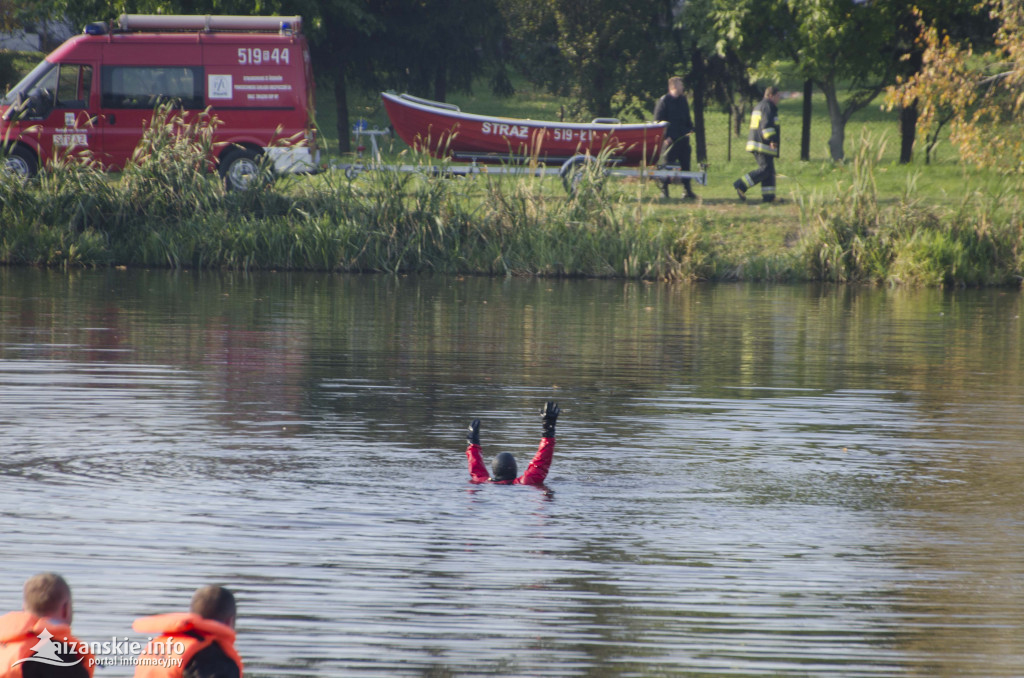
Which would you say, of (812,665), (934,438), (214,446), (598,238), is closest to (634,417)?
(934,438)

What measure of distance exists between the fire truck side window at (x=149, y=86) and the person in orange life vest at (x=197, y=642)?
22.0 meters

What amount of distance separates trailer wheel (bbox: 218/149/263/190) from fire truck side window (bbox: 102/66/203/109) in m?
1.12

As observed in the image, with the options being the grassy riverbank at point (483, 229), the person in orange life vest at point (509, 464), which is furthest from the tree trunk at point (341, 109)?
the person in orange life vest at point (509, 464)

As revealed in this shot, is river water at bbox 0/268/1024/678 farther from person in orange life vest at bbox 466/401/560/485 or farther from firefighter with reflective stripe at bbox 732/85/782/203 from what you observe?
firefighter with reflective stripe at bbox 732/85/782/203

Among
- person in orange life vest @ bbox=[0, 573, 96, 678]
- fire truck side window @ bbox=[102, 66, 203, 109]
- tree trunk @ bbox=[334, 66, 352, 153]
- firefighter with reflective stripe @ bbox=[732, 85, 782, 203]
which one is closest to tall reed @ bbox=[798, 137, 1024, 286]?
firefighter with reflective stripe @ bbox=[732, 85, 782, 203]

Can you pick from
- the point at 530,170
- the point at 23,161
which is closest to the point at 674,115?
the point at 530,170

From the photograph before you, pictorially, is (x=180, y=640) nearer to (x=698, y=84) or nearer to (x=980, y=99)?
(x=980, y=99)

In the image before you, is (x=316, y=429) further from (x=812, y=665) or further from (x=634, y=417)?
(x=812, y=665)

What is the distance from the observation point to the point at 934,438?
10.2 meters

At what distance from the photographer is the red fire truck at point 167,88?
80.0 feet

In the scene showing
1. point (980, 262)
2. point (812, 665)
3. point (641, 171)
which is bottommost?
point (812, 665)

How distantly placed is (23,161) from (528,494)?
18.9 meters

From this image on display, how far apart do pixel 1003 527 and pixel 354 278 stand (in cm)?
1599

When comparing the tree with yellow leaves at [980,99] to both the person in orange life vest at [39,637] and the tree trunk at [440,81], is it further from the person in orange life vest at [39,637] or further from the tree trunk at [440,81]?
the person in orange life vest at [39,637]
